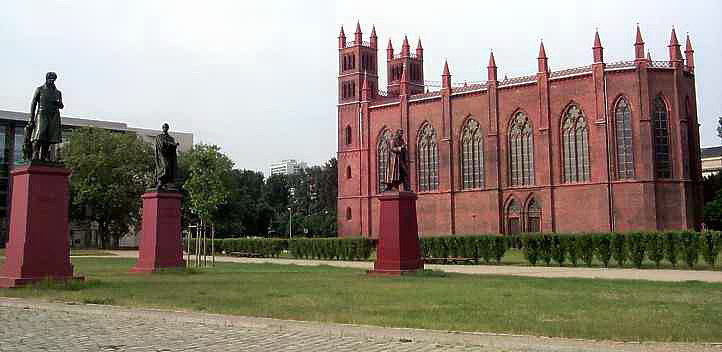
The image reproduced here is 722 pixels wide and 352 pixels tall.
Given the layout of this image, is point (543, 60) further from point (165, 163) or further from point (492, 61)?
point (165, 163)

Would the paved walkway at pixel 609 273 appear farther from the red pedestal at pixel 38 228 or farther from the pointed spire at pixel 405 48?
the pointed spire at pixel 405 48

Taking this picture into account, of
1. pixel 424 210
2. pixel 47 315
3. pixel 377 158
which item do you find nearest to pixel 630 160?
pixel 424 210

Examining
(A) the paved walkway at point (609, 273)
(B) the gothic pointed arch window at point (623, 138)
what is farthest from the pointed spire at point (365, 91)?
(A) the paved walkway at point (609, 273)

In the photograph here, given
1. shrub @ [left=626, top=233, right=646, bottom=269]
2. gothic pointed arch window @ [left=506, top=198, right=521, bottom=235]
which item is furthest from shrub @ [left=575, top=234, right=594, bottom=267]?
gothic pointed arch window @ [left=506, top=198, right=521, bottom=235]

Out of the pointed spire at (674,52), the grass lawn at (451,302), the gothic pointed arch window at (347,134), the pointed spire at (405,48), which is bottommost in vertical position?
the grass lawn at (451,302)

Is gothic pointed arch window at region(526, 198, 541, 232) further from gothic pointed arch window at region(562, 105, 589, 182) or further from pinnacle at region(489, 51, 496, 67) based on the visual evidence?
pinnacle at region(489, 51, 496, 67)

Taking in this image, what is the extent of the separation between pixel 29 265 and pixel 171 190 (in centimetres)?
656

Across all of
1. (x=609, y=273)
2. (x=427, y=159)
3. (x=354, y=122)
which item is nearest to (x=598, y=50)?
(x=427, y=159)

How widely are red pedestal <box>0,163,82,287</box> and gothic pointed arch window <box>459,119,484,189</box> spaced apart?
50339 mm

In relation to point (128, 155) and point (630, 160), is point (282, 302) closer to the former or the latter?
point (630, 160)

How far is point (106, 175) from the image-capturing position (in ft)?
201

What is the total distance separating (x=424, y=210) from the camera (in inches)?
2628

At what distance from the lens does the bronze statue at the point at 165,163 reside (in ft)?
71.1

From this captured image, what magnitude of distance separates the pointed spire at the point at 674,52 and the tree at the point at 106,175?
151 ft
